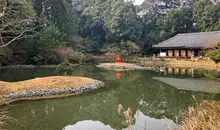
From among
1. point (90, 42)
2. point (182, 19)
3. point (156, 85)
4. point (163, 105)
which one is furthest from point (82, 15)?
point (163, 105)

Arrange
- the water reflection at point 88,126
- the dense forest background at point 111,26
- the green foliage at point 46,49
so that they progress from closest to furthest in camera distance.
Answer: the water reflection at point 88,126 → the green foliage at point 46,49 → the dense forest background at point 111,26

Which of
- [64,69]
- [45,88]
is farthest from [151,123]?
[64,69]

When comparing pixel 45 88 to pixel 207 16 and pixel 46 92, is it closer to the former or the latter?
pixel 46 92

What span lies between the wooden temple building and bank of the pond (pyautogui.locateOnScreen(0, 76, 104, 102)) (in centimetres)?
1975

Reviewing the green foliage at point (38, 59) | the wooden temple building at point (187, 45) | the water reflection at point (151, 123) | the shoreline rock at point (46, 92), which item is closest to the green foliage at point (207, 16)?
the wooden temple building at point (187, 45)

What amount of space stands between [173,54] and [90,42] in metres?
13.0

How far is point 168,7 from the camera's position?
52781mm

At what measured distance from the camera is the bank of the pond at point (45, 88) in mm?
11867

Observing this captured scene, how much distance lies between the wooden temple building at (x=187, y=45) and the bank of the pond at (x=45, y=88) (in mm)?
19753

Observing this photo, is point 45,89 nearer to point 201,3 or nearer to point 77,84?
point 77,84

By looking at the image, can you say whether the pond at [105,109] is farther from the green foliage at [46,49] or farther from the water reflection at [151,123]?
the green foliage at [46,49]

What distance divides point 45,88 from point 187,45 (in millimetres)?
22855

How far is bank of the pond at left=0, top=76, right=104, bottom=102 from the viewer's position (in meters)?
11.9

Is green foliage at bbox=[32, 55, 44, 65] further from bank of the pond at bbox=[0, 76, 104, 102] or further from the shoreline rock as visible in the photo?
the shoreline rock
